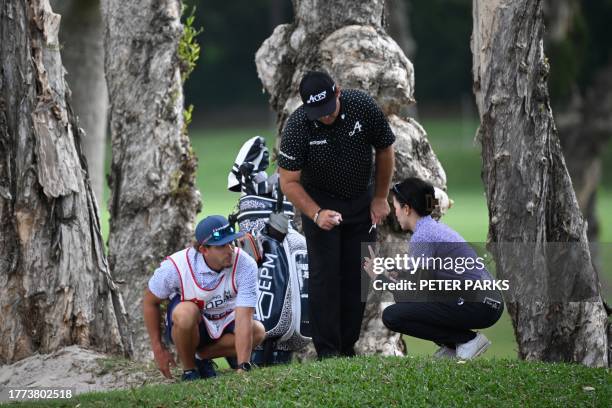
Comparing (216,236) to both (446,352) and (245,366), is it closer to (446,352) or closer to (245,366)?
(245,366)

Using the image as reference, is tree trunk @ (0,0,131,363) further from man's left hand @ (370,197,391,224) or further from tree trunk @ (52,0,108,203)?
tree trunk @ (52,0,108,203)

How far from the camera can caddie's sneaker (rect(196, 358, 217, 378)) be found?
30.0 ft

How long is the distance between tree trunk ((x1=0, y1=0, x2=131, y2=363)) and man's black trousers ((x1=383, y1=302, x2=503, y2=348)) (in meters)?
2.44

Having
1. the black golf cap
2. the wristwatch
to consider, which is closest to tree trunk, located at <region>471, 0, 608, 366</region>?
the black golf cap

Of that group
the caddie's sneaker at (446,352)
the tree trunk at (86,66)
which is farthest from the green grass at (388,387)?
the tree trunk at (86,66)

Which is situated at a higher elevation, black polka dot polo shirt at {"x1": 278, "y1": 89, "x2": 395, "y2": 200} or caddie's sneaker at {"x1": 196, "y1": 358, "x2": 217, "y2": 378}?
black polka dot polo shirt at {"x1": 278, "y1": 89, "x2": 395, "y2": 200}

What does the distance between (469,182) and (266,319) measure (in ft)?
109

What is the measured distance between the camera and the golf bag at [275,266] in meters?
9.72

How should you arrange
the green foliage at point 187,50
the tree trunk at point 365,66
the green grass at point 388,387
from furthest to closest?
the green foliage at point 187,50 → the tree trunk at point 365,66 → the green grass at point 388,387

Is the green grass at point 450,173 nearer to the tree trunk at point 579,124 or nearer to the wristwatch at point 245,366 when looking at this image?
the tree trunk at point 579,124

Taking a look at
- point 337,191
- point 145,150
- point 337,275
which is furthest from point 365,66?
point 337,275

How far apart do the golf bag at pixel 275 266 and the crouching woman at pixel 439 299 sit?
108 centimetres

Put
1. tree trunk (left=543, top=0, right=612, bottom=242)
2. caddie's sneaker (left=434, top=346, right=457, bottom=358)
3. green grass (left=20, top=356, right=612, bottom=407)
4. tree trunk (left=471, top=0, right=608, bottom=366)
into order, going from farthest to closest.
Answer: tree trunk (left=543, top=0, right=612, bottom=242), tree trunk (left=471, top=0, right=608, bottom=366), caddie's sneaker (left=434, top=346, right=457, bottom=358), green grass (left=20, top=356, right=612, bottom=407)

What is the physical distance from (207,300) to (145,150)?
3.61m
